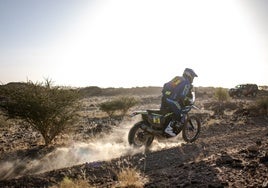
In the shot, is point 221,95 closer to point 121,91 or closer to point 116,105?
point 116,105

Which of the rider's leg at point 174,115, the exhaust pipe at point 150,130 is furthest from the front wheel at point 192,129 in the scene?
the exhaust pipe at point 150,130

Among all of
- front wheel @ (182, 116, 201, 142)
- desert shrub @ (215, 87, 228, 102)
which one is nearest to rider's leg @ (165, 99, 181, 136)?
front wheel @ (182, 116, 201, 142)

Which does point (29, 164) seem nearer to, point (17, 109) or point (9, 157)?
A: point (9, 157)

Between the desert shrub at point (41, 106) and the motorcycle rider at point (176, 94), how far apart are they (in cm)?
372

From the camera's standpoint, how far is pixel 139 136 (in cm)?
1151

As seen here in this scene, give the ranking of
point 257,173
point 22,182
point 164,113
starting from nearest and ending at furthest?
point 257,173 < point 22,182 < point 164,113

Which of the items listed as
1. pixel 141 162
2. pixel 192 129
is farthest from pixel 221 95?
pixel 141 162

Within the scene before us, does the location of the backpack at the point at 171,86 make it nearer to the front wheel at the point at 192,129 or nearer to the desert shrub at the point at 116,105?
the front wheel at the point at 192,129

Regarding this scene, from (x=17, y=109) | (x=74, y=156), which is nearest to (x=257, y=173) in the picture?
(x=74, y=156)

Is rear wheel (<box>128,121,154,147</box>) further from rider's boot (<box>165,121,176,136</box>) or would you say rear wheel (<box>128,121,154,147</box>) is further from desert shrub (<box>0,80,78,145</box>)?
desert shrub (<box>0,80,78,145</box>)

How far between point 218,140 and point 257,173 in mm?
5586

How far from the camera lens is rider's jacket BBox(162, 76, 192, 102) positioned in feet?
37.6

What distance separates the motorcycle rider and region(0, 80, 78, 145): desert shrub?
3.72m

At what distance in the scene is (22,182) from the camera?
748 centimetres
